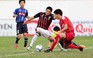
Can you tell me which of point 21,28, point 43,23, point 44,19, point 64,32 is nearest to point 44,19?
point 44,19

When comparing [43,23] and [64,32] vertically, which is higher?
[43,23]

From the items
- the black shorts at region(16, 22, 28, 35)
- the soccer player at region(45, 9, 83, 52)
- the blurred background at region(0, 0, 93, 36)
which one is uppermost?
the soccer player at region(45, 9, 83, 52)

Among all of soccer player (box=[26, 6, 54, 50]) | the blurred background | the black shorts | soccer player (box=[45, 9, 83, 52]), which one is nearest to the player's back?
soccer player (box=[26, 6, 54, 50])

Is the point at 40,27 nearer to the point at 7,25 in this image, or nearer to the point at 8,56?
the point at 8,56

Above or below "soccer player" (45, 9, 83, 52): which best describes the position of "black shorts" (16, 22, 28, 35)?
below

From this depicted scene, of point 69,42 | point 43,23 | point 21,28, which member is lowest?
point 21,28

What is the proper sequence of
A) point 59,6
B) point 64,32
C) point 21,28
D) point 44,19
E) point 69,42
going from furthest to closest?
point 59,6 → point 21,28 → point 44,19 → point 69,42 → point 64,32

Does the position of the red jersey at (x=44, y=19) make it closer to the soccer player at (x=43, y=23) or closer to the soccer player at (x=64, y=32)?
the soccer player at (x=43, y=23)

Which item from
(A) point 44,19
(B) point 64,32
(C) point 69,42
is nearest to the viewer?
(B) point 64,32

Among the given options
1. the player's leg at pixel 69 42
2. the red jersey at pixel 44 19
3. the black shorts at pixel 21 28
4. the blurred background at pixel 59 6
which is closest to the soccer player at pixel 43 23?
the red jersey at pixel 44 19

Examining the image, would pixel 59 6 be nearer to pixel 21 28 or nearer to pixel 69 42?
Result: pixel 21 28

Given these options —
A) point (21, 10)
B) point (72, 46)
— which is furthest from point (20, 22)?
point (72, 46)

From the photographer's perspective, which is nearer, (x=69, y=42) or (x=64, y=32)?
(x=64, y=32)

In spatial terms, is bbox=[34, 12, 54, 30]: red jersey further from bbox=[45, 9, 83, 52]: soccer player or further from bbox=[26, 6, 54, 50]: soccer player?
bbox=[45, 9, 83, 52]: soccer player
